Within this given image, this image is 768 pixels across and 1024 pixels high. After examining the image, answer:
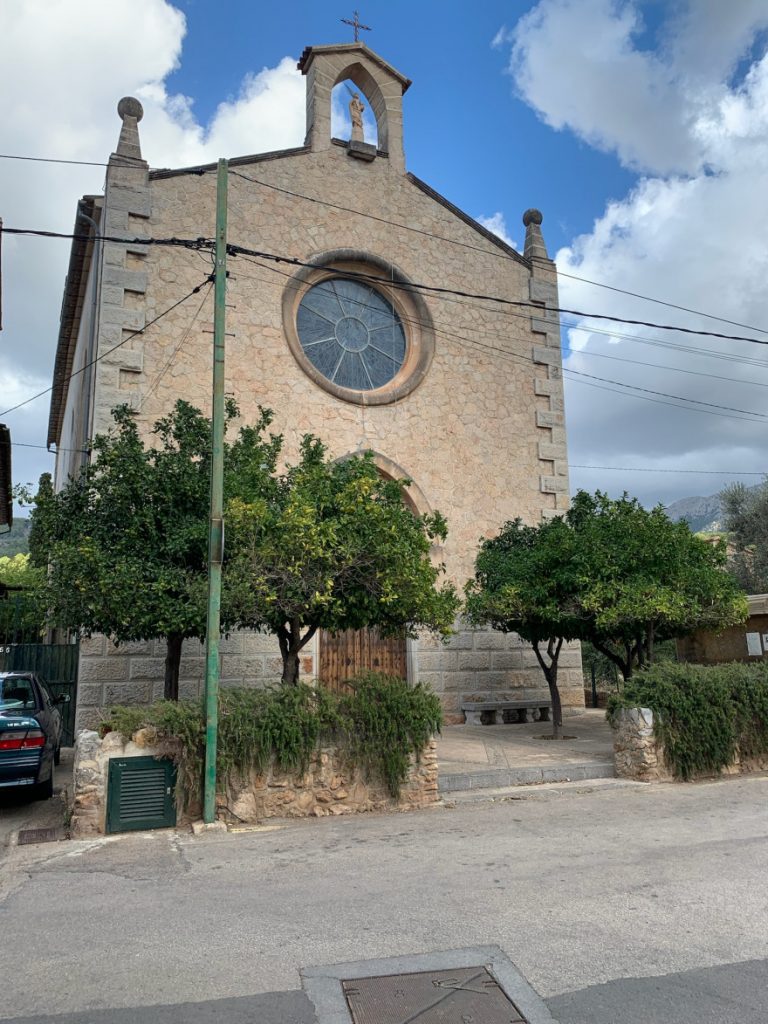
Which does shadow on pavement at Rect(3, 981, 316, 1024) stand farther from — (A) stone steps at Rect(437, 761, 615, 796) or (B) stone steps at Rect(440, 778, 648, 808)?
(A) stone steps at Rect(437, 761, 615, 796)

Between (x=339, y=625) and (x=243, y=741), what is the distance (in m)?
2.14

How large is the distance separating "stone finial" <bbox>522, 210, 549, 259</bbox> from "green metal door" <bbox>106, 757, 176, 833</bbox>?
14.7m

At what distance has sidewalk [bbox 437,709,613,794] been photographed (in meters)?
9.34

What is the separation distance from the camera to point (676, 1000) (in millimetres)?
3498

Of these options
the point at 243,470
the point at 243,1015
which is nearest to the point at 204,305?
the point at 243,470

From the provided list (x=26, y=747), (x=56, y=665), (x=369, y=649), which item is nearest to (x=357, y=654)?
(x=369, y=649)

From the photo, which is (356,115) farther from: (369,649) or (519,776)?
(519,776)

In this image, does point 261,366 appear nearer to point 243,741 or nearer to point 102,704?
point 102,704

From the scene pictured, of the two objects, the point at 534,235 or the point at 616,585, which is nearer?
the point at 616,585

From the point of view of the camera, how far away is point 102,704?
38.8ft

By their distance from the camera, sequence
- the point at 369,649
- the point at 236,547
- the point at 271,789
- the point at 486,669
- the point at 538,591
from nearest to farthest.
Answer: the point at 271,789, the point at 236,547, the point at 538,591, the point at 369,649, the point at 486,669

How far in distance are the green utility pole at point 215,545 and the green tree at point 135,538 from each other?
0.57m

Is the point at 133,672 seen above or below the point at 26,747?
above

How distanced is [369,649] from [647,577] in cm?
557
